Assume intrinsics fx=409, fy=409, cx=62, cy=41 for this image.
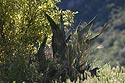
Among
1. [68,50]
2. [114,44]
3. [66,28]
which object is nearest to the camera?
[68,50]

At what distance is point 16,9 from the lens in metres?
8.65

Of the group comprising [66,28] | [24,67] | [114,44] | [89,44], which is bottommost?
[24,67]

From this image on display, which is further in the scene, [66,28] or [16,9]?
[66,28]

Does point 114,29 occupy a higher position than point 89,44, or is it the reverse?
point 114,29

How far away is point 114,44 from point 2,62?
613 ft

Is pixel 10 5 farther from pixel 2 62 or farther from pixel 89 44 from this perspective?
pixel 89 44

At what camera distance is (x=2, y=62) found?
8.25 meters

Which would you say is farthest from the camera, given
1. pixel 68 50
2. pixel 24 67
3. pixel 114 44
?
pixel 114 44

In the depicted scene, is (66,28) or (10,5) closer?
(10,5)

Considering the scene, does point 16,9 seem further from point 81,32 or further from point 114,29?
point 114,29

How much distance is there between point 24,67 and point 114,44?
187162mm

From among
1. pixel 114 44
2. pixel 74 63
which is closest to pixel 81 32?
pixel 74 63

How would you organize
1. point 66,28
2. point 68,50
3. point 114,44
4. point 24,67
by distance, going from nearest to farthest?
point 24,67
point 68,50
point 66,28
point 114,44

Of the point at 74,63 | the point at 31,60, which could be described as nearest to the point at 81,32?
the point at 74,63
